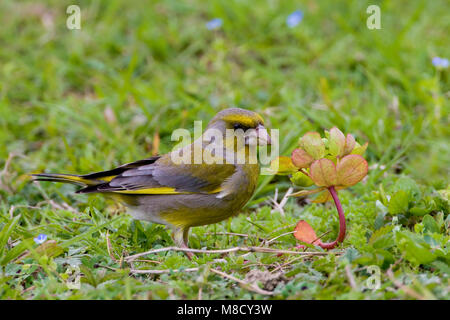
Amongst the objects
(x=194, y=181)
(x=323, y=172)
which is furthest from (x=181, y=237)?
(x=323, y=172)

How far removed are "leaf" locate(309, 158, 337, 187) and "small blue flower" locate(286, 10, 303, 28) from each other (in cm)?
421

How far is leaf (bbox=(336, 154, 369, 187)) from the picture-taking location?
3.33m

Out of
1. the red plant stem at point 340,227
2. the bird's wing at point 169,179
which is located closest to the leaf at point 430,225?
the red plant stem at point 340,227

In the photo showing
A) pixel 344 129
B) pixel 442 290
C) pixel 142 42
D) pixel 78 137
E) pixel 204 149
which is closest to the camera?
pixel 442 290

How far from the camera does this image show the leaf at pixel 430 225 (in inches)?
142

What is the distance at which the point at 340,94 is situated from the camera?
648cm

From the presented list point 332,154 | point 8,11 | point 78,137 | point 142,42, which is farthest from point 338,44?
point 8,11

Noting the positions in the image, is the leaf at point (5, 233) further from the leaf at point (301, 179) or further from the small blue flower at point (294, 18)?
the small blue flower at point (294, 18)

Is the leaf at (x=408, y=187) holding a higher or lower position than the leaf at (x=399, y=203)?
higher

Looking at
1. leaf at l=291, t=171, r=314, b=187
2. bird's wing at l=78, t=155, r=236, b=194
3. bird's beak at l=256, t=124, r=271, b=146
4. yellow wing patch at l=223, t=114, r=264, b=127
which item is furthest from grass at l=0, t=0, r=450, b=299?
yellow wing patch at l=223, t=114, r=264, b=127

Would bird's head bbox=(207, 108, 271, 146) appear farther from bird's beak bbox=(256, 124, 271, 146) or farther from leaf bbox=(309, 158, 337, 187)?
leaf bbox=(309, 158, 337, 187)

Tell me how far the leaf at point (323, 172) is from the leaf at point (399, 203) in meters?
0.61

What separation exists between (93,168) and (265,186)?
1530mm
